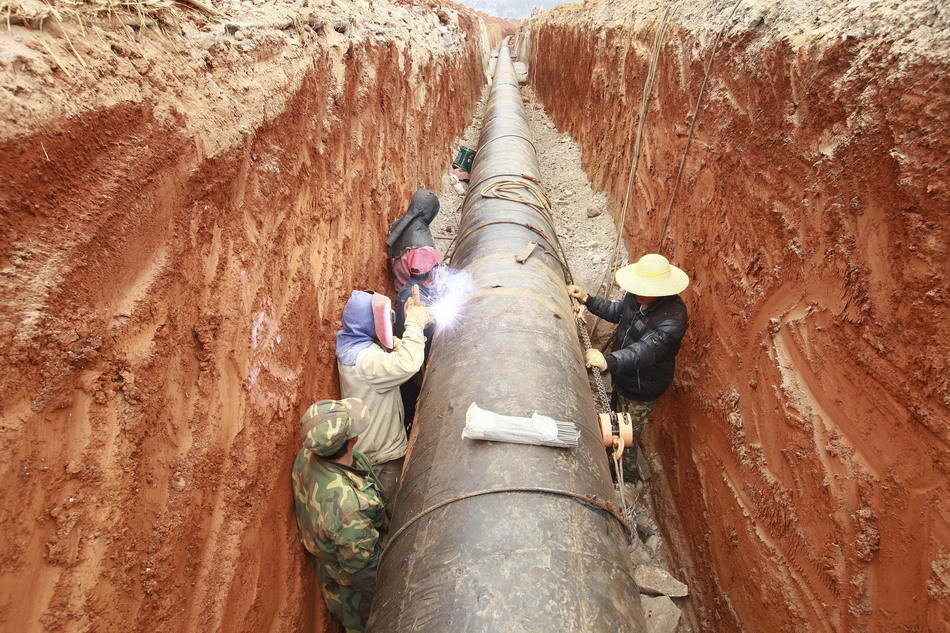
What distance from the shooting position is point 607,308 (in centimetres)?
404

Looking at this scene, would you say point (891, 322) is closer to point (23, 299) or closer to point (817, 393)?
point (817, 393)

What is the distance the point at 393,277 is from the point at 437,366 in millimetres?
1842

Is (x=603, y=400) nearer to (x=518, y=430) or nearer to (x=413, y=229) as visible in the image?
(x=518, y=430)

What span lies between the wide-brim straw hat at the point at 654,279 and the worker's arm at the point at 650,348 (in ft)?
0.78

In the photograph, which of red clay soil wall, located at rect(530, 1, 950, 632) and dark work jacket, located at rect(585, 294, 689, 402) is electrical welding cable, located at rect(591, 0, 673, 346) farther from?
dark work jacket, located at rect(585, 294, 689, 402)

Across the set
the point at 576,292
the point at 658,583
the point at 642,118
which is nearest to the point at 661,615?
the point at 658,583

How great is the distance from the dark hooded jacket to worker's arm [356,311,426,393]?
1.54 metres

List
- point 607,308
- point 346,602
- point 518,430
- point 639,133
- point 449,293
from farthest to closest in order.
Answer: point 639,133 < point 607,308 < point 449,293 < point 346,602 < point 518,430

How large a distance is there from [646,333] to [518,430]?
5.28 feet

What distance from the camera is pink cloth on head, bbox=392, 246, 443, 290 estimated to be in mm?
3852

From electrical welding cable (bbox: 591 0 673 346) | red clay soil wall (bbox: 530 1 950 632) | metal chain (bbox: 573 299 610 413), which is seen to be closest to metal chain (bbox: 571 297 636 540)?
metal chain (bbox: 573 299 610 413)

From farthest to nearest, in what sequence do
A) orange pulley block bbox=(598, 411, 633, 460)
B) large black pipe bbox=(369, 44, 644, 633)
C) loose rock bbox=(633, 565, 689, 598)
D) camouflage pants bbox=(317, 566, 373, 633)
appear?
1. loose rock bbox=(633, 565, 689, 598)
2. orange pulley block bbox=(598, 411, 633, 460)
3. camouflage pants bbox=(317, 566, 373, 633)
4. large black pipe bbox=(369, 44, 644, 633)

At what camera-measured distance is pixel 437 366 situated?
3.01 m

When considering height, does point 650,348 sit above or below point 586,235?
below
